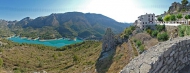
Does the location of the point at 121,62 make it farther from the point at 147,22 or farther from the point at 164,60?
the point at 164,60

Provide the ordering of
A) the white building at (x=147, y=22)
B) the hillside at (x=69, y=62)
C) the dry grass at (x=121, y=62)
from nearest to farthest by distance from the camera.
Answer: the dry grass at (x=121, y=62), the hillside at (x=69, y=62), the white building at (x=147, y=22)

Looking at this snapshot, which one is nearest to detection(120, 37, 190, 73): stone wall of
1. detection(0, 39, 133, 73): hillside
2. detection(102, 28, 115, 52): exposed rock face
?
detection(0, 39, 133, 73): hillside

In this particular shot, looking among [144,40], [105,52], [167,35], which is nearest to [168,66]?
[167,35]

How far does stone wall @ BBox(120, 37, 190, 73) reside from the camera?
5.40 m

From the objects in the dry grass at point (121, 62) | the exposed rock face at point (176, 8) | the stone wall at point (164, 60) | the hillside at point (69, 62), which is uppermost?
the exposed rock face at point (176, 8)

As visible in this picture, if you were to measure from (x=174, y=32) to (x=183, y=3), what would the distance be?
184ft

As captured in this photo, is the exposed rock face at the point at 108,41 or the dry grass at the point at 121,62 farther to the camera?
the exposed rock face at the point at 108,41

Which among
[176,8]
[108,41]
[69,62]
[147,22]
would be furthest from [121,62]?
[176,8]

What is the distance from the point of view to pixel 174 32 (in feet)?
102

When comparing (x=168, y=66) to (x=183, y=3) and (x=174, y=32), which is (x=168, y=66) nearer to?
(x=174, y=32)

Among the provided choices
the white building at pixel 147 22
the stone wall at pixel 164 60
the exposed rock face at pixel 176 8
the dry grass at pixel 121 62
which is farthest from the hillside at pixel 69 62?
the exposed rock face at pixel 176 8

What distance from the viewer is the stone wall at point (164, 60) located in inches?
213

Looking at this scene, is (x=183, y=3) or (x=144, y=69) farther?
(x=183, y=3)

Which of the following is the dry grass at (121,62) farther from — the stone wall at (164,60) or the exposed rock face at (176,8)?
the exposed rock face at (176,8)
